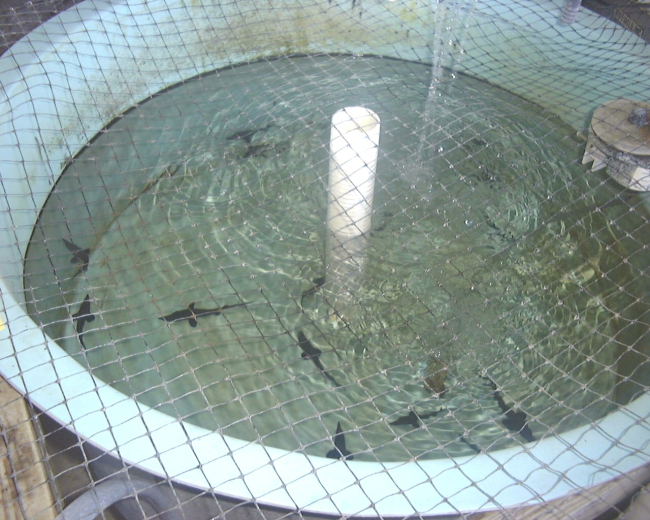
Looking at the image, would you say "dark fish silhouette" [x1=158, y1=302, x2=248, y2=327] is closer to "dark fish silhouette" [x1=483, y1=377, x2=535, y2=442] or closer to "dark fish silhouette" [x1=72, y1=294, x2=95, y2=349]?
"dark fish silhouette" [x1=72, y1=294, x2=95, y2=349]

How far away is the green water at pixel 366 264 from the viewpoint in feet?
4.08

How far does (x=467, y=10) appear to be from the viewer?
5.39 feet

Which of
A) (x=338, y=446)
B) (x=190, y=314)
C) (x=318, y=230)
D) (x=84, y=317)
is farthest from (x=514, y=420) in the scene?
(x=84, y=317)

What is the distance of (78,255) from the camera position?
4.73 feet

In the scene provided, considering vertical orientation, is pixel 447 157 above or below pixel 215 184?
above

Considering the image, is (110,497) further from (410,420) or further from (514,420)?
(514,420)

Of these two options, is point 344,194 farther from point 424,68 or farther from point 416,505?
point 424,68

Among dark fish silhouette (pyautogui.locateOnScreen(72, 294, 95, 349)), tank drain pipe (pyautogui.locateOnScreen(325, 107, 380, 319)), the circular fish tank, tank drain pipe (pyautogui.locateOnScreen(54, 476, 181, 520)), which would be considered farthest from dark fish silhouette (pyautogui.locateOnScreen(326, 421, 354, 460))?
dark fish silhouette (pyautogui.locateOnScreen(72, 294, 95, 349))

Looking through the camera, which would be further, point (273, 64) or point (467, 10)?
point (273, 64)

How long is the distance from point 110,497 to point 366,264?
0.78 m

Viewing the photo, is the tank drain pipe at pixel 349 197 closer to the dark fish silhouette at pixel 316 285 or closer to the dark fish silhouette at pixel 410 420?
the dark fish silhouette at pixel 316 285

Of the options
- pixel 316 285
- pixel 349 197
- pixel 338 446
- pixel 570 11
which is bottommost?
pixel 338 446

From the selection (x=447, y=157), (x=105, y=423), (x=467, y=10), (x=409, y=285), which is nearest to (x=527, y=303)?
(x=409, y=285)

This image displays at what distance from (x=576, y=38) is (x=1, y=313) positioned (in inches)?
60.7
